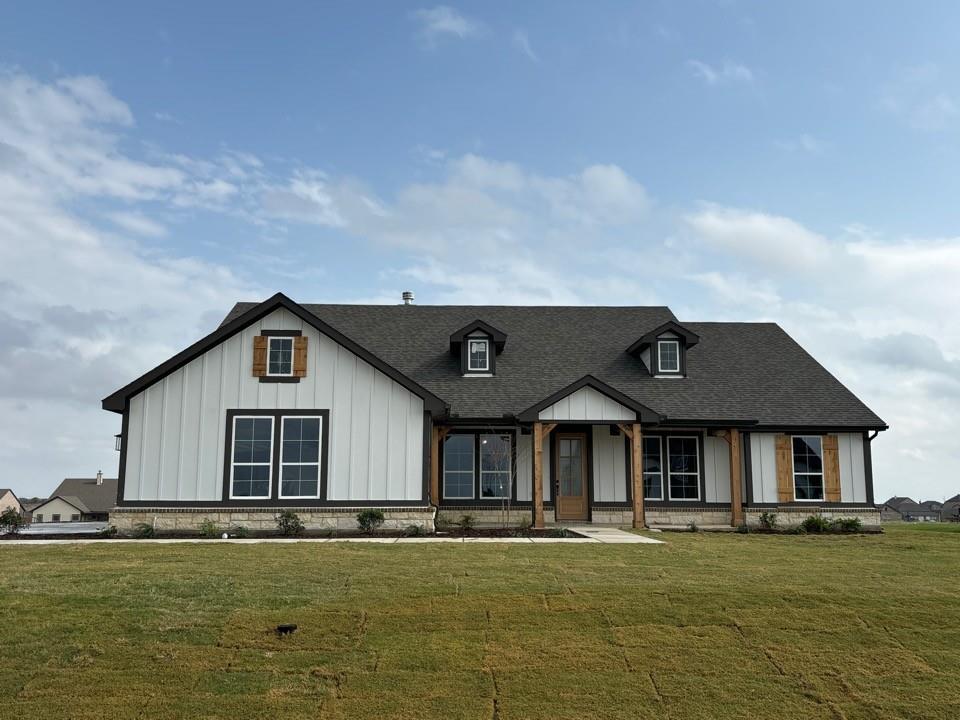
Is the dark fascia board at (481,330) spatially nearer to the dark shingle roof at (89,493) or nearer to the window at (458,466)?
the window at (458,466)

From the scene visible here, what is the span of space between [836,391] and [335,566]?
1759 cm

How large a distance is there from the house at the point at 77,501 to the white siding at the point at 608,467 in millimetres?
41257

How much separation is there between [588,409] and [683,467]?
14.2ft

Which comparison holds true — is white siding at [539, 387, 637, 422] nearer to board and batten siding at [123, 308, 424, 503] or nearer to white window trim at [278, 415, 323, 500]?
board and batten siding at [123, 308, 424, 503]

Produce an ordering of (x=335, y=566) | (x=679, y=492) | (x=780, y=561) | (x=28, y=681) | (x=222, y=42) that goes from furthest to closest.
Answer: (x=679, y=492)
(x=222, y=42)
(x=780, y=561)
(x=335, y=566)
(x=28, y=681)

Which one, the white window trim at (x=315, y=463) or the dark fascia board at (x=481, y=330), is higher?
the dark fascia board at (x=481, y=330)

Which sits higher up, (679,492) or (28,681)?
(679,492)

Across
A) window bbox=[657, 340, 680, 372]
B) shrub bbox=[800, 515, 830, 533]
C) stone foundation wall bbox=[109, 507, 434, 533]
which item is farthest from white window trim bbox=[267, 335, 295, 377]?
shrub bbox=[800, 515, 830, 533]

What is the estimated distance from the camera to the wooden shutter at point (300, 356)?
19.7m

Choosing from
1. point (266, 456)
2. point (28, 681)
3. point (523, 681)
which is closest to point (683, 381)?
point (266, 456)

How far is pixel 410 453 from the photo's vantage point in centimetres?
1961

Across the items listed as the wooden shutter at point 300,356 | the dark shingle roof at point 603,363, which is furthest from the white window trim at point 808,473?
the wooden shutter at point 300,356

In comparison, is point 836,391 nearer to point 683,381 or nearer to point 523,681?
point 683,381

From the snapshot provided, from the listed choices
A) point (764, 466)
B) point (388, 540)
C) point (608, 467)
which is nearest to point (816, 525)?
point (764, 466)
